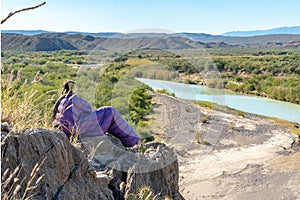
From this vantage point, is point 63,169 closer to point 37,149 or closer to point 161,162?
point 37,149

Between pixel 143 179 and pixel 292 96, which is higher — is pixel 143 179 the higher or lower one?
the higher one

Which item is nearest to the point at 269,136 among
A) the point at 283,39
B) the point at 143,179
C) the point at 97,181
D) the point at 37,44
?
the point at 143,179

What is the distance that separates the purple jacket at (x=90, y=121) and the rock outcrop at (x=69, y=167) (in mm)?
100

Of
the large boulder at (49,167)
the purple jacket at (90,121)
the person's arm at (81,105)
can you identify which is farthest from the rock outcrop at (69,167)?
the person's arm at (81,105)

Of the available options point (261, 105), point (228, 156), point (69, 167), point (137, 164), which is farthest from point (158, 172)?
point (261, 105)

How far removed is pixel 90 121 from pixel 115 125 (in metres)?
0.37

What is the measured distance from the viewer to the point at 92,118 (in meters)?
3.78

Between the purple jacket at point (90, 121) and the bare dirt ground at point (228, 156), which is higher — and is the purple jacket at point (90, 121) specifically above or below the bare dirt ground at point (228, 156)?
above

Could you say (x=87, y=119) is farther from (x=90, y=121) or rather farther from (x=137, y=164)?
(x=137, y=164)

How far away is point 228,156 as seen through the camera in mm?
13438

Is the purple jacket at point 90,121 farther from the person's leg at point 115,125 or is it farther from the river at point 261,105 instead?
the river at point 261,105

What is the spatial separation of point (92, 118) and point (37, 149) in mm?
1414

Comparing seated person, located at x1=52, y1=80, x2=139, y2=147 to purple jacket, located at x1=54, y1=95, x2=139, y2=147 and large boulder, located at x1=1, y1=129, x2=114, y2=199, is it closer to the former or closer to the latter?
purple jacket, located at x1=54, y1=95, x2=139, y2=147

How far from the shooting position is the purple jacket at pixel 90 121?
3.63 metres
